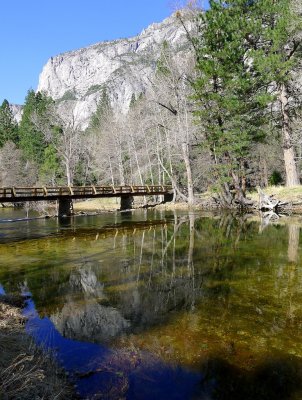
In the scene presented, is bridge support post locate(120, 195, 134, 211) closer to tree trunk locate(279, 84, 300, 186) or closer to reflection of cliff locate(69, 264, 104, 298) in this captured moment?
tree trunk locate(279, 84, 300, 186)

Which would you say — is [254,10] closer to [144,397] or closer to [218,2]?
[218,2]

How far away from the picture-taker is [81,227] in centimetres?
2367

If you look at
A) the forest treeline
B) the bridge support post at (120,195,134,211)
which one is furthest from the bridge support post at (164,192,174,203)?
the bridge support post at (120,195,134,211)

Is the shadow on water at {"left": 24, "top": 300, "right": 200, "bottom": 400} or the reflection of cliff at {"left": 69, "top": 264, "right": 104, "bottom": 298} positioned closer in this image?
the shadow on water at {"left": 24, "top": 300, "right": 200, "bottom": 400}

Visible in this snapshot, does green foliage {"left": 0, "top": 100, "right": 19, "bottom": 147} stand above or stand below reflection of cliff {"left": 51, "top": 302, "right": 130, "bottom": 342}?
above

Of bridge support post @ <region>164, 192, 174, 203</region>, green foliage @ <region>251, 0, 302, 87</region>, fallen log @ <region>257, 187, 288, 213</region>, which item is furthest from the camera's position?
bridge support post @ <region>164, 192, 174, 203</region>

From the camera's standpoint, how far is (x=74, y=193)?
30.4 meters

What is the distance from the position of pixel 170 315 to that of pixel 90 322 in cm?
168

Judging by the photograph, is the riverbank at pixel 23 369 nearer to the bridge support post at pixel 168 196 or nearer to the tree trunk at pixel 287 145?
the tree trunk at pixel 287 145

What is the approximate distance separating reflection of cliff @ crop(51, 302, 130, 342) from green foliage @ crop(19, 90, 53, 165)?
5632cm

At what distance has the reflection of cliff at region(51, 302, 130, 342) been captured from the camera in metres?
6.89

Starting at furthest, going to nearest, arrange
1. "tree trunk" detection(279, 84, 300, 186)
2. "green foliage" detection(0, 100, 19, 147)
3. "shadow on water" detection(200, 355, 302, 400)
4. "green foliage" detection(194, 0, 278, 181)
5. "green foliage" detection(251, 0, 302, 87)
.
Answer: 1. "green foliage" detection(0, 100, 19, 147)
2. "tree trunk" detection(279, 84, 300, 186)
3. "green foliage" detection(194, 0, 278, 181)
4. "green foliage" detection(251, 0, 302, 87)
5. "shadow on water" detection(200, 355, 302, 400)

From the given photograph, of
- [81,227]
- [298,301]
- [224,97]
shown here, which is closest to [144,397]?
[298,301]

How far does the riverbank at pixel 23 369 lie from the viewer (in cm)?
401
